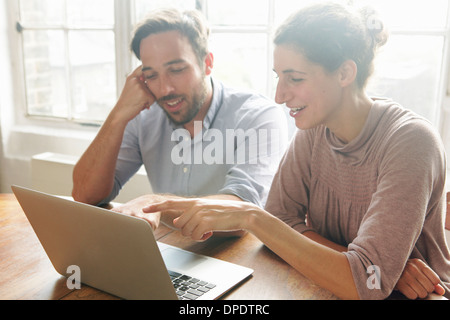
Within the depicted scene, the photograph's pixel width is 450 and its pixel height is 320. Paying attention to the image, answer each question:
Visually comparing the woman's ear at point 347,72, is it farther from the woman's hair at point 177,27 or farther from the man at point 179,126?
the woman's hair at point 177,27

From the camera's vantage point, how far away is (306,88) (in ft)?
3.87

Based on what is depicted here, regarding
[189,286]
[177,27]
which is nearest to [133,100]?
[177,27]

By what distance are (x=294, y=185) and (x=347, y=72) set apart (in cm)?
35

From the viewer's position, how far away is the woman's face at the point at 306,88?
3.85 ft

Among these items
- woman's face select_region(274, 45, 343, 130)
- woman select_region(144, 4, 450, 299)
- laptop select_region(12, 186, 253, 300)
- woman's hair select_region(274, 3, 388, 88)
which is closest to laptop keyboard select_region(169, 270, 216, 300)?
laptop select_region(12, 186, 253, 300)

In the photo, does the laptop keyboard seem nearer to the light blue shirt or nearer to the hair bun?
the light blue shirt

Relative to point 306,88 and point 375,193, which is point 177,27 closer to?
point 306,88

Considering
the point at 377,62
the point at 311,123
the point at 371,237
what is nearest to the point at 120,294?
the point at 371,237

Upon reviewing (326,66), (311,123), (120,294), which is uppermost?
(326,66)

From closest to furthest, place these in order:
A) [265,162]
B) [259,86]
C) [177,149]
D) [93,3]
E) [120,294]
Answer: [120,294] → [265,162] → [177,149] → [259,86] → [93,3]

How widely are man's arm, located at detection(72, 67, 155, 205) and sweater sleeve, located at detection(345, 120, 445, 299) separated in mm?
984

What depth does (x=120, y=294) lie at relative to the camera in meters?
0.93

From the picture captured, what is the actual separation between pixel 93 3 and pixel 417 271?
7.28 feet

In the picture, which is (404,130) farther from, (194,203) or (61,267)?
(61,267)
